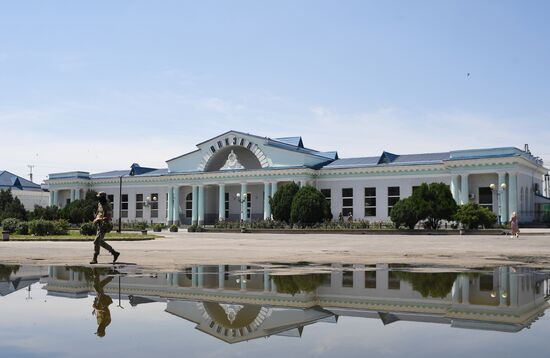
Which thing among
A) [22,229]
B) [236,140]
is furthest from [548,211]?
[22,229]

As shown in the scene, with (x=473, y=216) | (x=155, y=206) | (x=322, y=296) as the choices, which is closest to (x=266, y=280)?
(x=322, y=296)

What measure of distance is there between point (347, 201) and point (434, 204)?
1811 centimetres

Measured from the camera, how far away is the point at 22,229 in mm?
35938

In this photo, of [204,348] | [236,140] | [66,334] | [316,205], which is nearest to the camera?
[204,348]

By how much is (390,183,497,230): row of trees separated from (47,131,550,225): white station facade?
580 centimetres

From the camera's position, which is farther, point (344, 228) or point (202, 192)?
point (202, 192)

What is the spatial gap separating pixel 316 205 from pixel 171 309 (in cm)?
4652

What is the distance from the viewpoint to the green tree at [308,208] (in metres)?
53.4

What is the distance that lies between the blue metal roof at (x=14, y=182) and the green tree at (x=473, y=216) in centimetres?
7660

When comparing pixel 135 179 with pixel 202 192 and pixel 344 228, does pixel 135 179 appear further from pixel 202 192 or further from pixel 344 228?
Result: pixel 344 228

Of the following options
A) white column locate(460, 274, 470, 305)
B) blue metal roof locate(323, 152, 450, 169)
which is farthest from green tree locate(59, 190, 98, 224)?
white column locate(460, 274, 470, 305)

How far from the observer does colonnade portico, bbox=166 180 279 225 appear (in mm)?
67312

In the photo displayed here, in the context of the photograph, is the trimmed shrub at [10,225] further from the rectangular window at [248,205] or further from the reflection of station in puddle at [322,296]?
the rectangular window at [248,205]

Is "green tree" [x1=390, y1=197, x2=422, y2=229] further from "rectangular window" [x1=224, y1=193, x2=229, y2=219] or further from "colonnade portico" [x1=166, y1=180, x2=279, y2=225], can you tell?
"rectangular window" [x1=224, y1=193, x2=229, y2=219]
